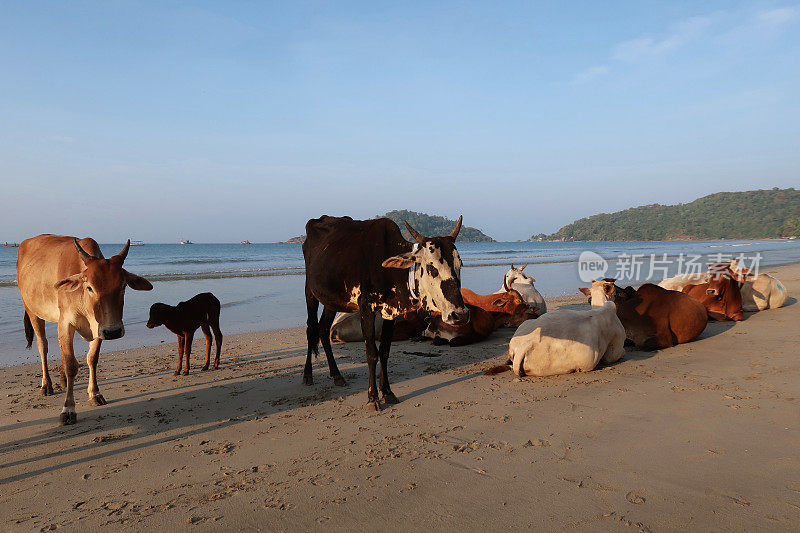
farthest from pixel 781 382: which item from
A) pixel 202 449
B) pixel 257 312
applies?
pixel 257 312

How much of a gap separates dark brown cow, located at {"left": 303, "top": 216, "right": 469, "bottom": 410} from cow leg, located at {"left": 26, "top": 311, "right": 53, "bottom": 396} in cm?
312

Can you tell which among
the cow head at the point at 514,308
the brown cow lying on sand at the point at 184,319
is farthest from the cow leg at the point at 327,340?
the cow head at the point at 514,308

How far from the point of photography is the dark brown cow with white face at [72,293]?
15.6 feet

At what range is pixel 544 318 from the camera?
21.0 feet

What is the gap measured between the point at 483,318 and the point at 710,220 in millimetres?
127914

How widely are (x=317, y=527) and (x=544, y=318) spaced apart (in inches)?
172

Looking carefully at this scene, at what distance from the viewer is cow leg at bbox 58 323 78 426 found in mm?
4855

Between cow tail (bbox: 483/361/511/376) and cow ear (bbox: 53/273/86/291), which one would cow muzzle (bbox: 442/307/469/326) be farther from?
cow ear (bbox: 53/273/86/291)

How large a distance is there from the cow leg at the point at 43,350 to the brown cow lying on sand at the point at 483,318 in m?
5.72

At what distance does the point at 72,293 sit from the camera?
5051 mm


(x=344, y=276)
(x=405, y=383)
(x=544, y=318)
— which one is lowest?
(x=405, y=383)

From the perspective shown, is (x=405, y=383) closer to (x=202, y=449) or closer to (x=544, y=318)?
(x=544, y=318)

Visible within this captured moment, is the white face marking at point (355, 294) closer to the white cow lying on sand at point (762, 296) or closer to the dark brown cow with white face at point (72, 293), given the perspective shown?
the dark brown cow with white face at point (72, 293)

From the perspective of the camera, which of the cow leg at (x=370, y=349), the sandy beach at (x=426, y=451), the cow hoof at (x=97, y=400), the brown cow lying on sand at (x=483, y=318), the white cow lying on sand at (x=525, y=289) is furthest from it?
the white cow lying on sand at (x=525, y=289)
